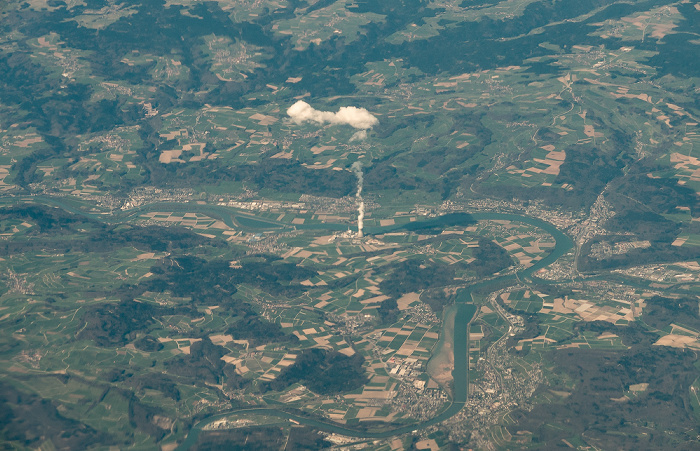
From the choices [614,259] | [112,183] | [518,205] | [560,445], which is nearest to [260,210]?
[112,183]

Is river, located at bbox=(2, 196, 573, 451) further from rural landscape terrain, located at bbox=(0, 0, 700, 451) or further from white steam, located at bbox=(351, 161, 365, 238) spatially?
white steam, located at bbox=(351, 161, 365, 238)

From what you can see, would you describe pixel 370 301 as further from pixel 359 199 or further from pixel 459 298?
pixel 359 199

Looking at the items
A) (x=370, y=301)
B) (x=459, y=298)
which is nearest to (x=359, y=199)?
(x=370, y=301)

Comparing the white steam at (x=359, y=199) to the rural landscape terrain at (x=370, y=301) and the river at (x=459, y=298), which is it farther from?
the river at (x=459, y=298)

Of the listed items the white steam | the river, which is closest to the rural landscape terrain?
the river

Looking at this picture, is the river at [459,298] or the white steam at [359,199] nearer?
the river at [459,298]

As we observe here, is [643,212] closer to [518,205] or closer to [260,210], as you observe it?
[518,205]

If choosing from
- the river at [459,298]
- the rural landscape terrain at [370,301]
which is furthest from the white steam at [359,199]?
the river at [459,298]

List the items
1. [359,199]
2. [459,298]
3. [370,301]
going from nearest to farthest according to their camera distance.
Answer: [370,301]
[459,298]
[359,199]
